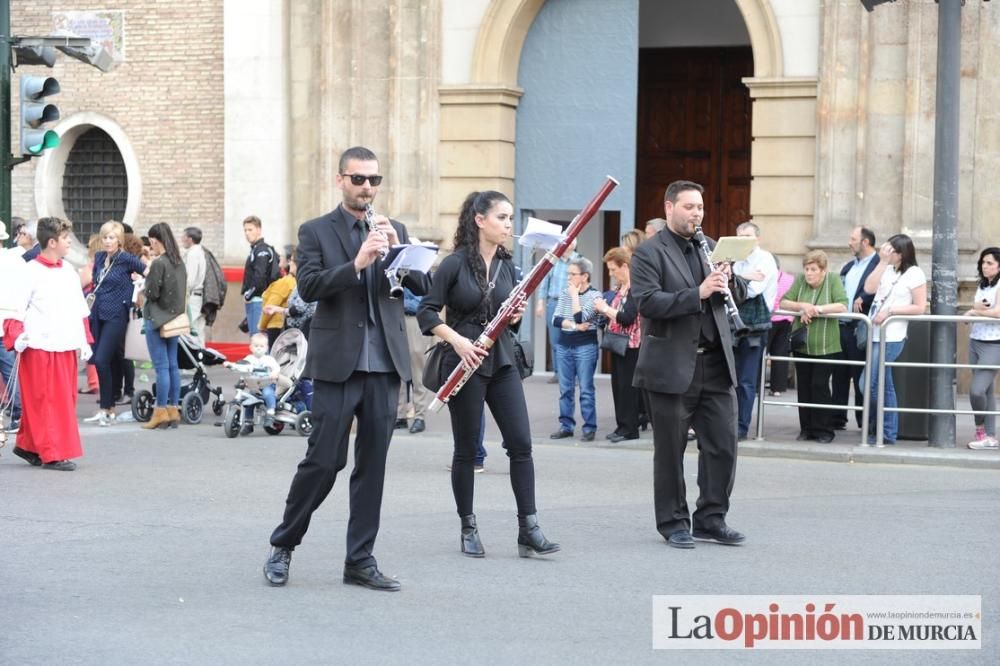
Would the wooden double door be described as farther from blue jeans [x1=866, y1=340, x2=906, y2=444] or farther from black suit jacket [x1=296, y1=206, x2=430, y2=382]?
black suit jacket [x1=296, y1=206, x2=430, y2=382]

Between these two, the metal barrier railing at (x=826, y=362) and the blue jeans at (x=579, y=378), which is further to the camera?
the blue jeans at (x=579, y=378)

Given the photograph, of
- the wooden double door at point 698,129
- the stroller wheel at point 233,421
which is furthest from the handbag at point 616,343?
the wooden double door at point 698,129

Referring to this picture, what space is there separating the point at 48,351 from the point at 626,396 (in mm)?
4805

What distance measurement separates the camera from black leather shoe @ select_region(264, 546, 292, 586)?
7.53 metres

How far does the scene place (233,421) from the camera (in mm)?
13719

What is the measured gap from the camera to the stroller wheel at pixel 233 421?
13688 millimetres

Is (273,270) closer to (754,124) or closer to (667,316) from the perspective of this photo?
(754,124)

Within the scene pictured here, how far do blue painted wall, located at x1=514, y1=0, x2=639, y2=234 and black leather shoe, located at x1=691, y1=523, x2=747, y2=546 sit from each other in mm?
10243

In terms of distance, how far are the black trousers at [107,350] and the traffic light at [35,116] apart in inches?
67.7

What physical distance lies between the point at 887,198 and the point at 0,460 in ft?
32.2

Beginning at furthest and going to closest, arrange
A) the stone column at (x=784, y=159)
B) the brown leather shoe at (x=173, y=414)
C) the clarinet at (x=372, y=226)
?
the stone column at (x=784, y=159) < the brown leather shoe at (x=173, y=414) < the clarinet at (x=372, y=226)

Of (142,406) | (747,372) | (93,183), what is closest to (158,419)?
(142,406)

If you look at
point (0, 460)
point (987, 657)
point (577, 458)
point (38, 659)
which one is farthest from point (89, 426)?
point (987, 657)

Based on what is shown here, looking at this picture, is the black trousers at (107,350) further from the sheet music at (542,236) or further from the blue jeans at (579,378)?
the sheet music at (542,236)
